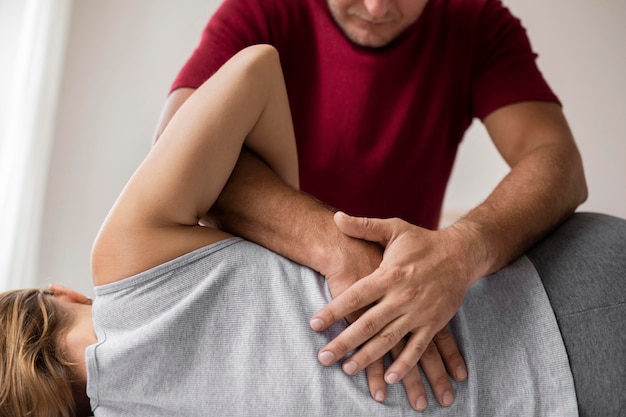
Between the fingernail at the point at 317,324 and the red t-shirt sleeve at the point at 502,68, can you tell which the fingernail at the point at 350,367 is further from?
the red t-shirt sleeve at the point at 502,68

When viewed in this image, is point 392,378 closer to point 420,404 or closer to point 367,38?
point 420,404

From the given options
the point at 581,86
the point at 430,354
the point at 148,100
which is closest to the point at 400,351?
the point at 430,354

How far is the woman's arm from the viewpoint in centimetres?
123

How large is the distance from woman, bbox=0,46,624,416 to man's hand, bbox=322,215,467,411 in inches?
0.7

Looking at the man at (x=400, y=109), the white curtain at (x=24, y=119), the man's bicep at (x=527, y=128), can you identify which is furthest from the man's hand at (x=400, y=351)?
the white curtain at (x=24, y=119)

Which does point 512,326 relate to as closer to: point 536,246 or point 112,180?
point 536,246

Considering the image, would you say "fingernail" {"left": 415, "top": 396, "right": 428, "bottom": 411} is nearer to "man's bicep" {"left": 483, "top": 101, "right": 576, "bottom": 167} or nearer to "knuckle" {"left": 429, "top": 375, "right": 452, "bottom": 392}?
"knuckle" {"left": 429, "top": 375, "right": 452, "bottom": 392}

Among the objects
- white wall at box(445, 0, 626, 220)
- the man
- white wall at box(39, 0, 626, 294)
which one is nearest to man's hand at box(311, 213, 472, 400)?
the man

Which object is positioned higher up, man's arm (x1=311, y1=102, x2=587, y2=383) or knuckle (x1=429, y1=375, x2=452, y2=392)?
man's arm (x1=311, y1=102, x2=587, y2=383)

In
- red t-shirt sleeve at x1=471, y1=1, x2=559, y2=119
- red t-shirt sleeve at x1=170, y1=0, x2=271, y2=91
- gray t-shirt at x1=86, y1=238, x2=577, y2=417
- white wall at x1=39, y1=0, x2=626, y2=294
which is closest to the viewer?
gray t-shirt at x1=86, y1=238, x2=577, y2=417

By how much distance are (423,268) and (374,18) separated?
850 millimetres

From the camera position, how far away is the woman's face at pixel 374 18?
1.85 m

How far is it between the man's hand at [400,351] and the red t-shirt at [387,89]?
0.76 meters

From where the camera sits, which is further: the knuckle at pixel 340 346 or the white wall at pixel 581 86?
the white wall at pixel 581 86
